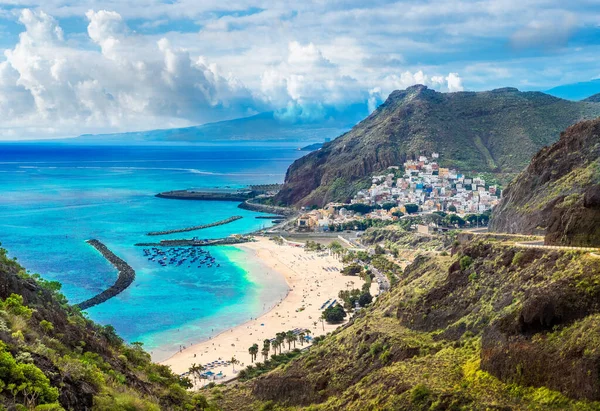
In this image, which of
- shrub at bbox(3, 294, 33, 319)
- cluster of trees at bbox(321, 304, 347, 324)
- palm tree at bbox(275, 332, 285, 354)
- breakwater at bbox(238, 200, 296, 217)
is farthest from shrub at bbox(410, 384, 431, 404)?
breakwater at bbox(238, 200, 296, 217)

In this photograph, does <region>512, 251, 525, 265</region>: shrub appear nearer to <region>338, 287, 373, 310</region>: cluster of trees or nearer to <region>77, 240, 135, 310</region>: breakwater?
<region>338, 287, 373, 310</region>: cluster of trees

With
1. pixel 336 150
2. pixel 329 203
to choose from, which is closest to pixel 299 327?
pixel 329 203

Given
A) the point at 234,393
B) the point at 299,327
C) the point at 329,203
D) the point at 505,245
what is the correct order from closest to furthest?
the point at 505,245
the point at 234,393
the point at 299,327
the point at 329,203

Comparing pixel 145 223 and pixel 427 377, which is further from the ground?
pixel 145 223

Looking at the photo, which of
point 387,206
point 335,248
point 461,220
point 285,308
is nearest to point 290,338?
point 285,308

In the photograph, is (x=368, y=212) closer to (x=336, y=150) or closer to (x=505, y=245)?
(x=336, y=150)

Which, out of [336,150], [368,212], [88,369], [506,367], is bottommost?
[506,367]
